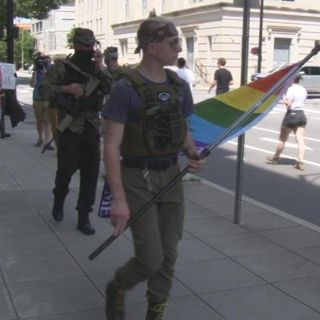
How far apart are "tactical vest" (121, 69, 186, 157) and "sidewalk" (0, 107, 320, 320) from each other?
4.07ft

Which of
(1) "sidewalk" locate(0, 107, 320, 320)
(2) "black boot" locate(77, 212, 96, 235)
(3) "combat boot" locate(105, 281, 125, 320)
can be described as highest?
(3) "combat boot" locate(105, 281, 125, 320)

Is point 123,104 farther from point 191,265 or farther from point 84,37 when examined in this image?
point 84,37

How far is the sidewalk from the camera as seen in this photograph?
167 inches

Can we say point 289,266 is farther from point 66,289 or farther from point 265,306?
point 66,289

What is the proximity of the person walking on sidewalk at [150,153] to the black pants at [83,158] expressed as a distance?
232 centimetres

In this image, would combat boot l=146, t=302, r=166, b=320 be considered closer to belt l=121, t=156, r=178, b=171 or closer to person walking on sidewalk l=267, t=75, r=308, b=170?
belt l=121, t=156, r=178, b=171

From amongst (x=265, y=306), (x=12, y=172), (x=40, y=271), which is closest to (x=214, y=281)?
(x=265, y=306)

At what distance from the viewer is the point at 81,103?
19.1 feet

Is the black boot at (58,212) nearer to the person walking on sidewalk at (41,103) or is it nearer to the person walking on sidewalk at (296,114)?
the person walking on sidewalk at (41,103)

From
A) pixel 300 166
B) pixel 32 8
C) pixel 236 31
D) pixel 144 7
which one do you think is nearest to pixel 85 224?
pixel 300 166

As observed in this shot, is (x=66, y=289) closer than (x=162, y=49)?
No

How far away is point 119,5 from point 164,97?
66347 mm

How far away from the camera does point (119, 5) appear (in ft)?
222

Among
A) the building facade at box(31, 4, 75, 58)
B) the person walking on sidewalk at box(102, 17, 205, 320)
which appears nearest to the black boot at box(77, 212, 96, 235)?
the person walking on sidewalk at box(102, 17, 205, 320)
